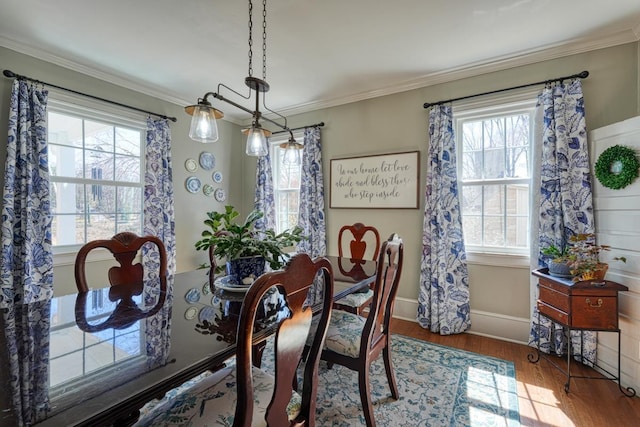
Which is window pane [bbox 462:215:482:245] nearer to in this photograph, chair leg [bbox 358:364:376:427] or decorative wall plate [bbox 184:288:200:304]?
chair leg [bbox 358:364:376:427]

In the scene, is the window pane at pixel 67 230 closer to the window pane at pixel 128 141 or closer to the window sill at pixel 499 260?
the window pane at pixel 128 141

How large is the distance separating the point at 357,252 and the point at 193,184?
2394 millimetres

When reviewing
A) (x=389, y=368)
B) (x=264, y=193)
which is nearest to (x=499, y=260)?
(x=389, y=368)

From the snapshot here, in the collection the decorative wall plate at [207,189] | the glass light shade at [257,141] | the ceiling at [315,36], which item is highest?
the ceiling at [315,36]

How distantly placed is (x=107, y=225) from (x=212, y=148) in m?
1.62

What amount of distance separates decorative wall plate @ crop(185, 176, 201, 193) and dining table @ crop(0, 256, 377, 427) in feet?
7.62

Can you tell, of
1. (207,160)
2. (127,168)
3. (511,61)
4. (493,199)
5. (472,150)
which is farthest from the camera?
(207,160)

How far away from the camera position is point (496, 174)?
9.05ft

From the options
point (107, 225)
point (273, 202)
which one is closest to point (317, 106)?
point (273, 202)

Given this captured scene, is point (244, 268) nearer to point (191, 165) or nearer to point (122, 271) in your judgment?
point (122, 271)

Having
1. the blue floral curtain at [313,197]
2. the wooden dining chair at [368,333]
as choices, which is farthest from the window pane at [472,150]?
the wooden dining chair at [368,333]

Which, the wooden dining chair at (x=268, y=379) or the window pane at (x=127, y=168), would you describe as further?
the window pane at (x=127, y=168)

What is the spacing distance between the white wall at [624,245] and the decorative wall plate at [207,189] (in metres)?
4.07

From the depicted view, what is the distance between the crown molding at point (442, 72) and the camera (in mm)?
2244
